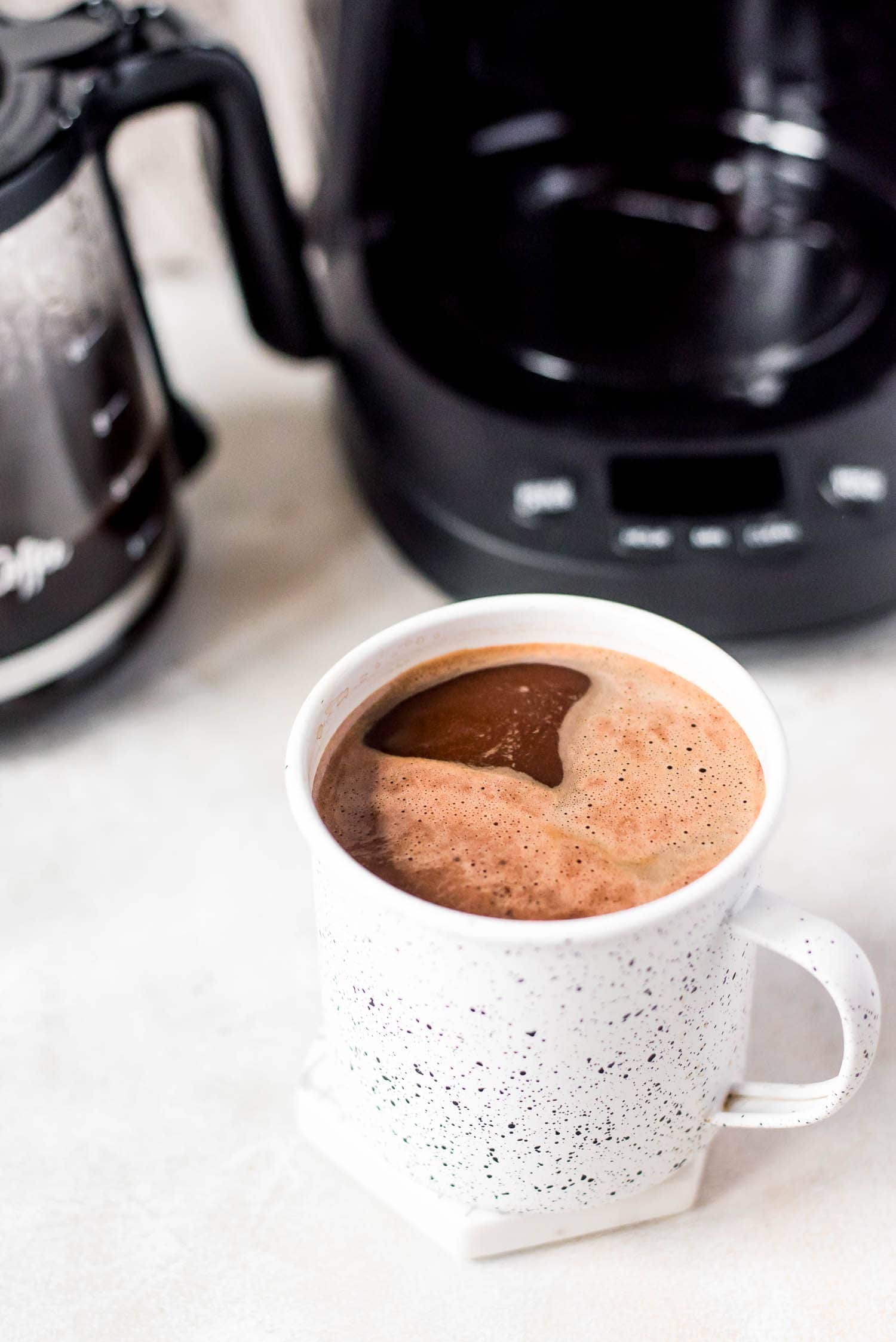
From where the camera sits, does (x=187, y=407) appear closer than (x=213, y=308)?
Yes

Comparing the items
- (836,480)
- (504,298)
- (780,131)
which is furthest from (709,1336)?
(780,131)

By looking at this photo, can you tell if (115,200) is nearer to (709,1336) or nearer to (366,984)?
(366,984)

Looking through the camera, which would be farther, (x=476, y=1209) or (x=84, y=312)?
(x=84, y=312)

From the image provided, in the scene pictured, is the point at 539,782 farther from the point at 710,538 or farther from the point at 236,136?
the point at 236,136

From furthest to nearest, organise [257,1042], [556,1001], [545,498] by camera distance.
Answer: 1. [545,498]
2. [257,1042]
3. [556,1001]

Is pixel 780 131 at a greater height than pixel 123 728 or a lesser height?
greater

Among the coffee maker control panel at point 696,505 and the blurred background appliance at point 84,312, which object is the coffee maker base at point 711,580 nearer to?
the coffee maker control panel at point 696,505

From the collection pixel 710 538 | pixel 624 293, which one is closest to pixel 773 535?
pixel 710 538
